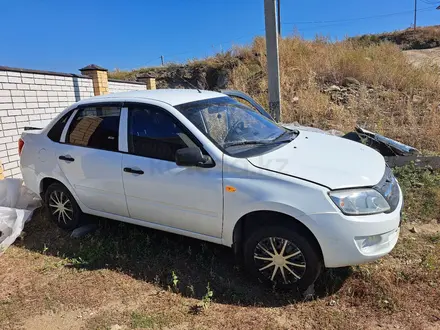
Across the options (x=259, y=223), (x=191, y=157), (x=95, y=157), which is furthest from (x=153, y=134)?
(x=259, y=223)

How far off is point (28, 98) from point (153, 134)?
3878 millimetres

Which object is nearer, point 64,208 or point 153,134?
point 153,134

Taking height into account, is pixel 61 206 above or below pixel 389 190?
below

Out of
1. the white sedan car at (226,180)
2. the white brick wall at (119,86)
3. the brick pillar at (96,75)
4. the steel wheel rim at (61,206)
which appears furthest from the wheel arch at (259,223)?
the white brick wall at (119,86)

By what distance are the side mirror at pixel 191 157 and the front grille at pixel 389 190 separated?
1.36 meters

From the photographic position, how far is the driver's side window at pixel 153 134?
3062mm

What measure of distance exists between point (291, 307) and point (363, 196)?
1025 mm

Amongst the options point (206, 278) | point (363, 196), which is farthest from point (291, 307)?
point (363, 196)

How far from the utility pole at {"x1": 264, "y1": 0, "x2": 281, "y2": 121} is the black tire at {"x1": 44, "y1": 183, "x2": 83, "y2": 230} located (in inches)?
187

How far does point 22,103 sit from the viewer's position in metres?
5.73

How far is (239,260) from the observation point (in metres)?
3.05

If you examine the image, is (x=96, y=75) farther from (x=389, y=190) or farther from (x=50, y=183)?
(x=389, y=190)

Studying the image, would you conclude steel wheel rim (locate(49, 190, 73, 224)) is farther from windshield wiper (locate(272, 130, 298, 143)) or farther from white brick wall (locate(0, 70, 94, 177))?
windshield wiper (locate(272, 130, 298, 143))

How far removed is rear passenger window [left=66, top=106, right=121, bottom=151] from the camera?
136 inches
